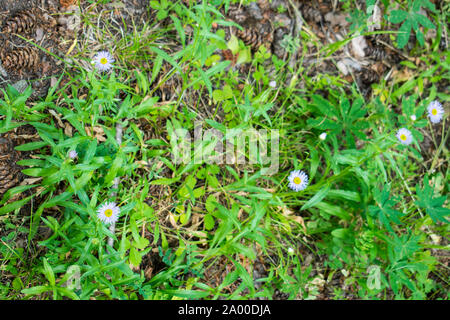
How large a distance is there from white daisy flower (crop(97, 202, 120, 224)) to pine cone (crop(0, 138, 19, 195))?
44 cm

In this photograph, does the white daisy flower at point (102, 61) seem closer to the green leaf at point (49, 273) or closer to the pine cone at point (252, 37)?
the pine cone at point (252, 37)

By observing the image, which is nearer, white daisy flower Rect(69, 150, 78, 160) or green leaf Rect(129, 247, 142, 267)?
white daisy flower Rect(69, 150, 78, 160)

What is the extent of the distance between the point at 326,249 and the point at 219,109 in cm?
108

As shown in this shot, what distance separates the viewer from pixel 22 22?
1751 mm

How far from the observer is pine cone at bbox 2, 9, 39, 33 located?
1.73 metres

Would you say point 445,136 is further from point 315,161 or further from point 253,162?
point 253,162

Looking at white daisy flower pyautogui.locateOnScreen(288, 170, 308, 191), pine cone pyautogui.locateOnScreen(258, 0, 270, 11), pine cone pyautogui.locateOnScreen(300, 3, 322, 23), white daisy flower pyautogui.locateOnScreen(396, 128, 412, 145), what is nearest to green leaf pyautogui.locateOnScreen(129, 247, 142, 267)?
white daisy flower pyautogui.locateOnScreen(288, 170, 308, 191)

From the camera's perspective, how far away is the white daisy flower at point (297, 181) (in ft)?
6.51

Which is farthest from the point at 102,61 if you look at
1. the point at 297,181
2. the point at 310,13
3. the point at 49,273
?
the point at 310,13

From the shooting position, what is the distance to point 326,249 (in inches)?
86.2

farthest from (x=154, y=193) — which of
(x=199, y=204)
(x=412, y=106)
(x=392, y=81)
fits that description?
(x=392, y=81)

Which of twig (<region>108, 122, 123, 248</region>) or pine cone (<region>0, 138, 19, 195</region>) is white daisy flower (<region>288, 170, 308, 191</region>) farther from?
pine cone (<region>0, 138, 19, 195</region>)

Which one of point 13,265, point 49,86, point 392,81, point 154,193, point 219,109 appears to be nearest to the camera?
point 13,265

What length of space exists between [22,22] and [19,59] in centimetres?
19
